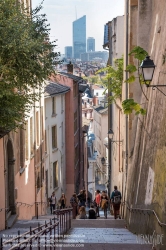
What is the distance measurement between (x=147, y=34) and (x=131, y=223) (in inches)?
324

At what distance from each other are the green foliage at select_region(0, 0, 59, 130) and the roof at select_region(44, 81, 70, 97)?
17.8 metres

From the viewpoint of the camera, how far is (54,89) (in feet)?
124

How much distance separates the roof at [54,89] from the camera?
35775 millimetres

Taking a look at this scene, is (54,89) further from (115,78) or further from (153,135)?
(153,135)

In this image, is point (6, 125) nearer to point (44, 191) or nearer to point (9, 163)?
point (9, 163)

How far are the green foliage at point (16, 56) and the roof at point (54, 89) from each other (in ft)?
58.3

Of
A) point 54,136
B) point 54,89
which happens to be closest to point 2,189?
point 54,89

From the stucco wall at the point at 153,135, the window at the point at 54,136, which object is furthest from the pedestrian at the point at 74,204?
the window at the point at 54,136

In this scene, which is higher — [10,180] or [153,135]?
[153,135]

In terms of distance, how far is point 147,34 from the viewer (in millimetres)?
22594

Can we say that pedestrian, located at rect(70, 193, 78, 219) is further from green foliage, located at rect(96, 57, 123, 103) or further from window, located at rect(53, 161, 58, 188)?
window, located at rect(53, 161, 58, 188)

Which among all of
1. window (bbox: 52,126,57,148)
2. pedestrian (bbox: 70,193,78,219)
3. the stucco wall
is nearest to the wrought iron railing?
the stucco wall

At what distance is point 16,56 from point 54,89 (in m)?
22.5

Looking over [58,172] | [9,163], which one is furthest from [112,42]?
[9,163]
